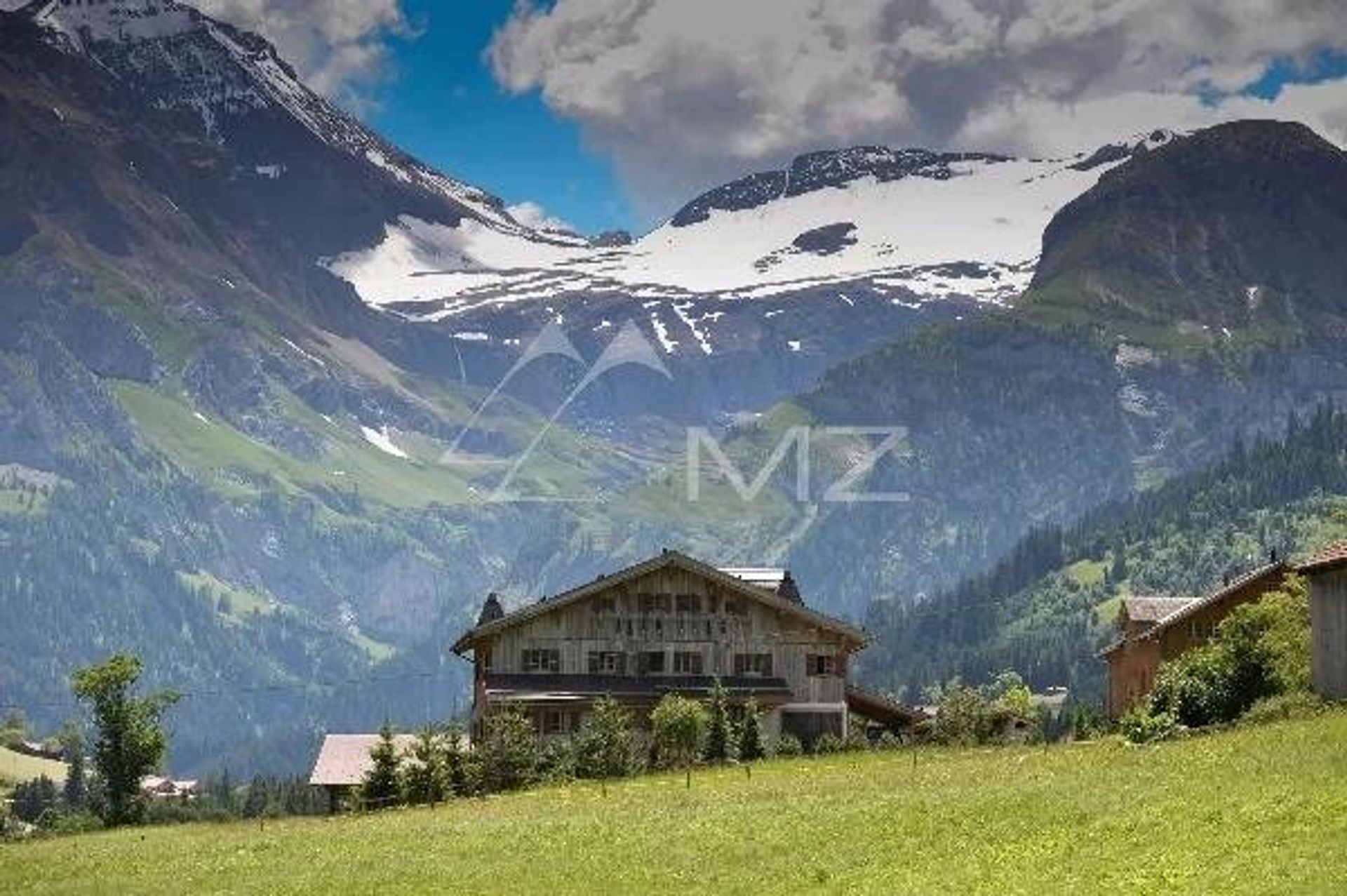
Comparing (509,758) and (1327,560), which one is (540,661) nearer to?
(509,758)

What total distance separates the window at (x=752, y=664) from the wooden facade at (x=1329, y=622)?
4949cm

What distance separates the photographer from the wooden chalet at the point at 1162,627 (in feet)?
421

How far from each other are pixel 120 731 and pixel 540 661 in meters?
24.6

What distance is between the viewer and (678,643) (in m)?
126

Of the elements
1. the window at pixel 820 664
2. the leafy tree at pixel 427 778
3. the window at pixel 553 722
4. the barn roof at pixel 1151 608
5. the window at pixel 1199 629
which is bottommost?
the leafy tree at pixel 427 778

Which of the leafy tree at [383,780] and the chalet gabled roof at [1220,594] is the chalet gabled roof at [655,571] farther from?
the leafy tree at [383,780]

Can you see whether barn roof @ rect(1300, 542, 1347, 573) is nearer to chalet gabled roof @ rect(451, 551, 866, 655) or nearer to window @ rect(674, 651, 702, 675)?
chalet gabled roof @ rect(451, 551, 866, 655)

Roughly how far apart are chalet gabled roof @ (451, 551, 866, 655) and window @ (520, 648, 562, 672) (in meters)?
1.88

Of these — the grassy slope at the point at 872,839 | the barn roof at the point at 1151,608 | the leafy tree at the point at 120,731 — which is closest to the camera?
the grassy slope at the point at 872,839

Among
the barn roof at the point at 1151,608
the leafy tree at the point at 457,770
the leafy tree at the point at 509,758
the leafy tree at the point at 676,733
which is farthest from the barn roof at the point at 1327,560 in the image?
the barn roof at the point at 1151,608

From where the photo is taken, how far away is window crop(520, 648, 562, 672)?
125 metres

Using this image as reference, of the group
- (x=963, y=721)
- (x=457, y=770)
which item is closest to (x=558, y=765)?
(x=457, y=770)

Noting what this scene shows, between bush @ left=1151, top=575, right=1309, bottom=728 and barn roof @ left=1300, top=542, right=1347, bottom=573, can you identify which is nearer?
barn roof @ left=1300, top=542, right=1347, bottom=573

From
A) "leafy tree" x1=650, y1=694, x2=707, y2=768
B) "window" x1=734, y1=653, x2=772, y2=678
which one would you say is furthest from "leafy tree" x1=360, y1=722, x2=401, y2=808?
"window" x1=734, y1=653, x2=772, y2=678
